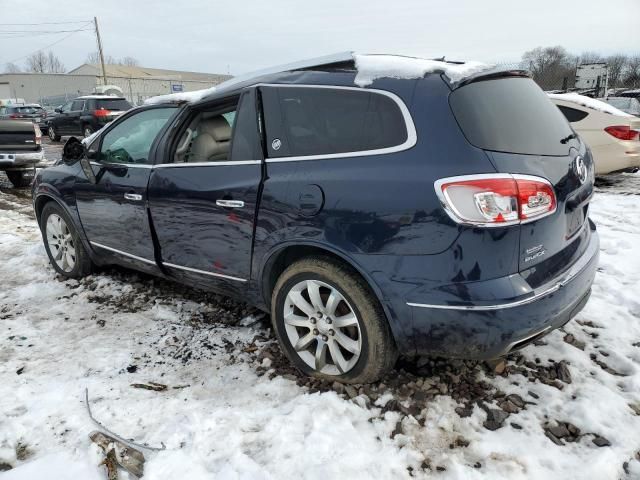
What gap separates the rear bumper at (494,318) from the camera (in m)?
2.12

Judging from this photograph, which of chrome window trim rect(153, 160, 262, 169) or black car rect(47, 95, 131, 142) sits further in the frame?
black car rect(47, 95, 131, 142)

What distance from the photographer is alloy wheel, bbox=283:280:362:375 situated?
2.54 m

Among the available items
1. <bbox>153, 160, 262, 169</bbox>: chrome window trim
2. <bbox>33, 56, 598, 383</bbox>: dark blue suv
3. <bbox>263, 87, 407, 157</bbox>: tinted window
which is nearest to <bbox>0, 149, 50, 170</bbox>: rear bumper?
<bbox>153, 160, 262, 169</bbox>: chrome window trim

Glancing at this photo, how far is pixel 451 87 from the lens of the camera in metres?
2.28

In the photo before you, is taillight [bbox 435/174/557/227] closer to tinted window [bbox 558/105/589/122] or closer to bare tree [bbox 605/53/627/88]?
tinted window [bbox 558/105/589/122]

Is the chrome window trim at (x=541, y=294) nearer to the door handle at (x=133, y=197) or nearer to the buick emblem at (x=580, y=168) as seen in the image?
the buick emblem at (x=580, y=168)

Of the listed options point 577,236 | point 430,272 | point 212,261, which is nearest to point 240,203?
point 212,261

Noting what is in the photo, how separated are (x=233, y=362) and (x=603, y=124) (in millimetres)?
7397

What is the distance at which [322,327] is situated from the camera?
2.62 m

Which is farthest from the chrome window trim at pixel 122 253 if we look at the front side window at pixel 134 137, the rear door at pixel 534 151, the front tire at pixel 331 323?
the rear door at pixel 534 151

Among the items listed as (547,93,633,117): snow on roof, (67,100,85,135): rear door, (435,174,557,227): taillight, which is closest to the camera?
(435,174,557,227): taillight

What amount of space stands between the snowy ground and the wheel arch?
46 centimetres

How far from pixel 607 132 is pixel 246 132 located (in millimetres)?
7043

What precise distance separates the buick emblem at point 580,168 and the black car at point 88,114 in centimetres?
1783
